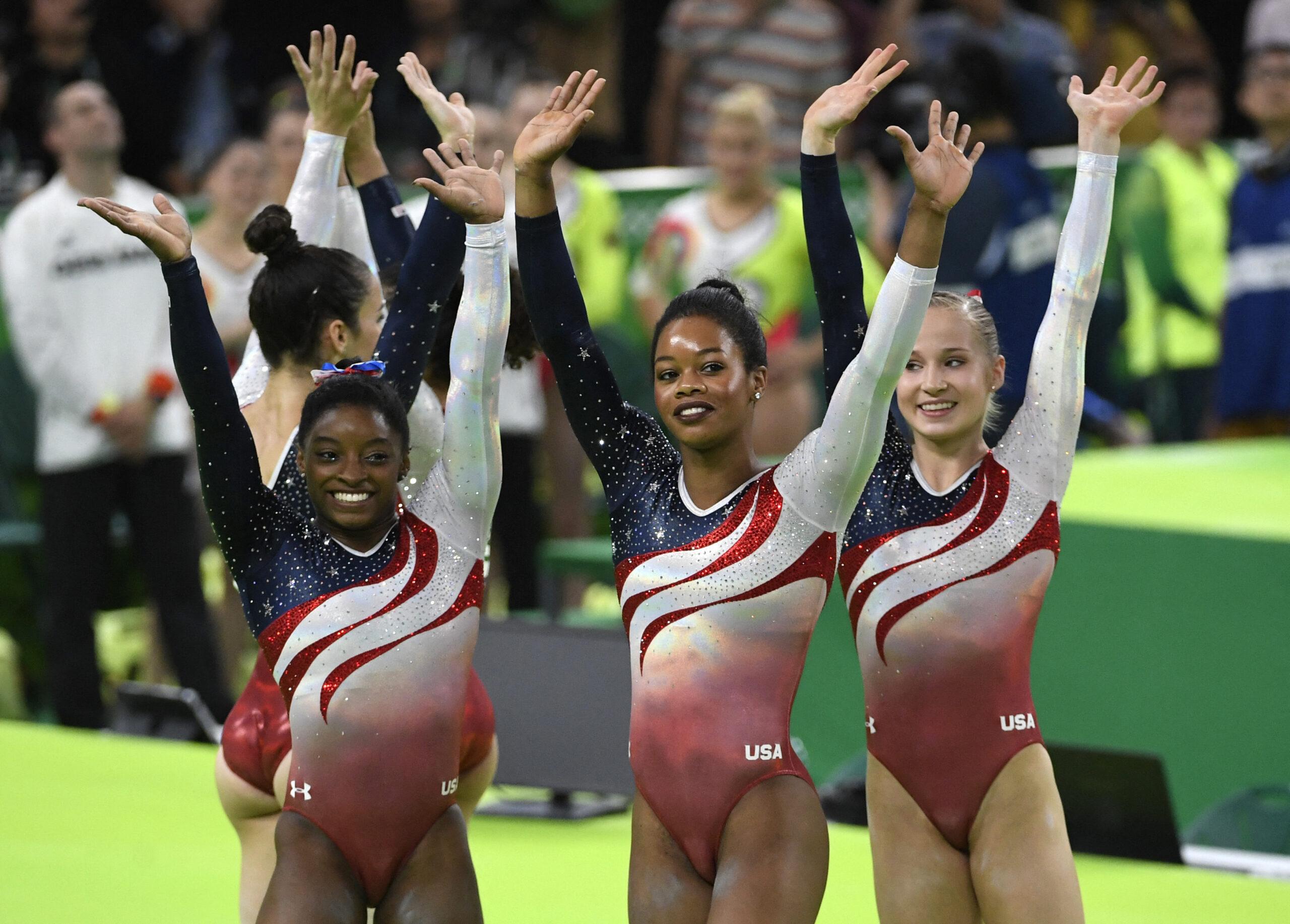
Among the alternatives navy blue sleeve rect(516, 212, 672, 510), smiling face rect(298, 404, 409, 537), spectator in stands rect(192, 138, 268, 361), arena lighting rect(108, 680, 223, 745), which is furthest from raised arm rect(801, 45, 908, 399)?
spectator in stands rect(192, 138, 268, 361)

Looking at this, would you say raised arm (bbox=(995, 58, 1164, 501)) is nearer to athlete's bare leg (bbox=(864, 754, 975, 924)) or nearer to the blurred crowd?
athlete's bare leg (bbox=(864, 754, 975, 924))

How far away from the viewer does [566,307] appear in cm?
353

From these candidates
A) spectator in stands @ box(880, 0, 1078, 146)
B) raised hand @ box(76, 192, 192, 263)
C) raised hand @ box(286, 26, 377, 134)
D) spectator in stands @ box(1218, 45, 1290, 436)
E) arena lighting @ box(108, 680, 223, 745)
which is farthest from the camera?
spectator in stands @ box(880, 0, 1078, 146)

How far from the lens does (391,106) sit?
8.86m

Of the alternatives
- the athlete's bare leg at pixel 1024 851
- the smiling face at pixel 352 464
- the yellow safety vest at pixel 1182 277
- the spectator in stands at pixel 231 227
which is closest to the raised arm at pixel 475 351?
the smiling face at pixel 352 464

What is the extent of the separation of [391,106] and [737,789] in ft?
19.9

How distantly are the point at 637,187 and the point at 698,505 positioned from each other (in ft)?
17.1

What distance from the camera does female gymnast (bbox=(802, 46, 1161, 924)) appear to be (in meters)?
3.53

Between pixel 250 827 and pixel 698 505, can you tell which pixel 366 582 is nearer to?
pixel 698 505

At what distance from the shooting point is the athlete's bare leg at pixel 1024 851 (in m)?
3.45

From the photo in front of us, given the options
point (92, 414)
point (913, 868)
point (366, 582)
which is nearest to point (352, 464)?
point (366, 582)

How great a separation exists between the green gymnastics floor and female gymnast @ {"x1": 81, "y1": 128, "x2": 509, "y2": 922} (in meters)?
1.08

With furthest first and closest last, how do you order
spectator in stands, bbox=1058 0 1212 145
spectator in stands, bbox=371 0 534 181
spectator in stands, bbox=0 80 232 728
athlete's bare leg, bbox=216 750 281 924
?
spectator in stands, bbox=1058 0 1212 145 < spectator in stands, bbox=371 0 534 181 < spectator in stands, bbox=0 80 232 728 < athlete's bare leg, bbox=216 750 281 924

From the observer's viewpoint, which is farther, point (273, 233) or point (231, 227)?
point (231, 227)
